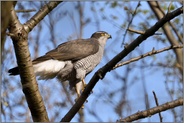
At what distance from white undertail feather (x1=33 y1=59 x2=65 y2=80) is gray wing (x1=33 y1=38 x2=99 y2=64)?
0.21ft

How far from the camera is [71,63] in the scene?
530 cm

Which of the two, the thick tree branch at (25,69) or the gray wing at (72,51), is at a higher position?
the gray wing at (72,51)

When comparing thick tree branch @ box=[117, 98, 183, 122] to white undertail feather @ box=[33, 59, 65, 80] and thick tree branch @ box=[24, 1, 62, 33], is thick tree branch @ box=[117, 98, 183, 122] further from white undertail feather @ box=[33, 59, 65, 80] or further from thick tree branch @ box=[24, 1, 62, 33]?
white undertail feather @ box=[33, 59, 65, 80]

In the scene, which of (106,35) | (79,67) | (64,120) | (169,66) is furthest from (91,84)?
(169,66)

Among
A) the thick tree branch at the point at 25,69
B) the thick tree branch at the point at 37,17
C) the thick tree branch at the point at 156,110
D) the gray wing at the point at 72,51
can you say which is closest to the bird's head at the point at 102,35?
the gray wing at the point at 72,51

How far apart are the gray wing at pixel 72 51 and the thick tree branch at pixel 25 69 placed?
8.16 feet

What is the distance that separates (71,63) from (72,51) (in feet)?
0.56

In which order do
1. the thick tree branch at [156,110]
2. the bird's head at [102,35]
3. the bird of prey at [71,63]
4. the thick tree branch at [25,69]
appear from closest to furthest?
the thick tree branch at [156,110]
the thick tree branch at [25,69]
the bird of prey at [71,63]
the bird's head at [102,35]

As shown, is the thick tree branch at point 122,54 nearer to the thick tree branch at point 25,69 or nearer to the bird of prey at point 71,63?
the thick tree branch at point 25,69

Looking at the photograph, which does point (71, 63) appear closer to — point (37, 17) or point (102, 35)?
point (102, 35)

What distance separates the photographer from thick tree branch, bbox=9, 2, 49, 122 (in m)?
2.40

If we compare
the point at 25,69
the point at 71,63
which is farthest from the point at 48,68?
the point at 25,69

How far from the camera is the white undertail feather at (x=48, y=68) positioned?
489 centimetres

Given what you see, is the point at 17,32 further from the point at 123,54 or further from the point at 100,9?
the point at 100,9
